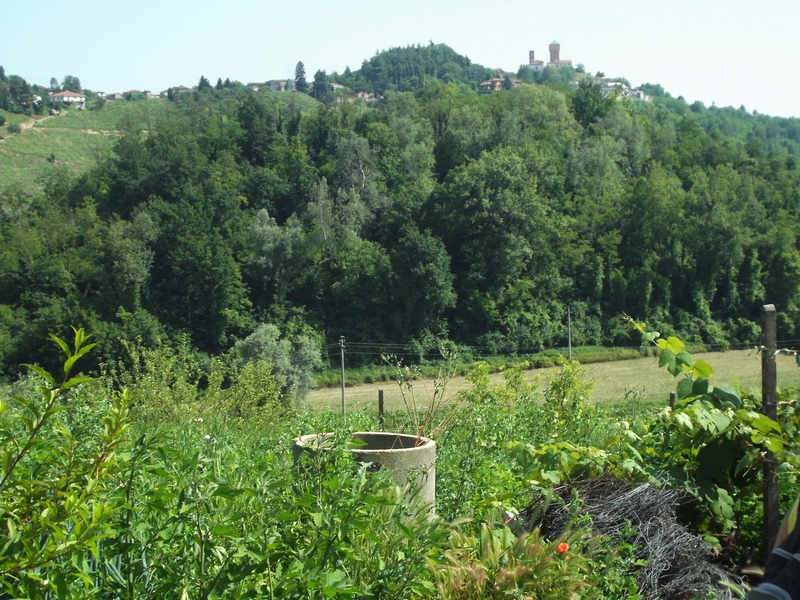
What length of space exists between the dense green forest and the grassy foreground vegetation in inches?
1430

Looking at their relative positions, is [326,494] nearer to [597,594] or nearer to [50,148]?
[597,594]

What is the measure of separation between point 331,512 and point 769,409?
2.56m

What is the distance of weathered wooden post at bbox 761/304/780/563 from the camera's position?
12.5 ft

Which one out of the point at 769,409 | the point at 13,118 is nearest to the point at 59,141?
the point at 13,118

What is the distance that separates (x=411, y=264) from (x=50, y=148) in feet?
168

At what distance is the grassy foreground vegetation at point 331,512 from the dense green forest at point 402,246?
36.3 metres

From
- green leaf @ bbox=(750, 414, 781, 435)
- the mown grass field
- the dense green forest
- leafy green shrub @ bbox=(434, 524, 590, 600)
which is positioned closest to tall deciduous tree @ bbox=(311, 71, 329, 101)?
the mown grass field

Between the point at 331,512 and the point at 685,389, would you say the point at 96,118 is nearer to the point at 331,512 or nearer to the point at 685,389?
the point at 685,389

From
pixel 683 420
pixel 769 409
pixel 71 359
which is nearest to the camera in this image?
pixel 71 359

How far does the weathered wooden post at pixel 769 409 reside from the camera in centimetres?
381

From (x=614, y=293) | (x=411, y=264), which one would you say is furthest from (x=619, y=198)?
(x=411, y=264)

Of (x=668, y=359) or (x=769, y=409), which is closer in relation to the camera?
(x=769, y=409)

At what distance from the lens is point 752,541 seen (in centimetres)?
408

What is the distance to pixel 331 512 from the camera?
2617 mm
